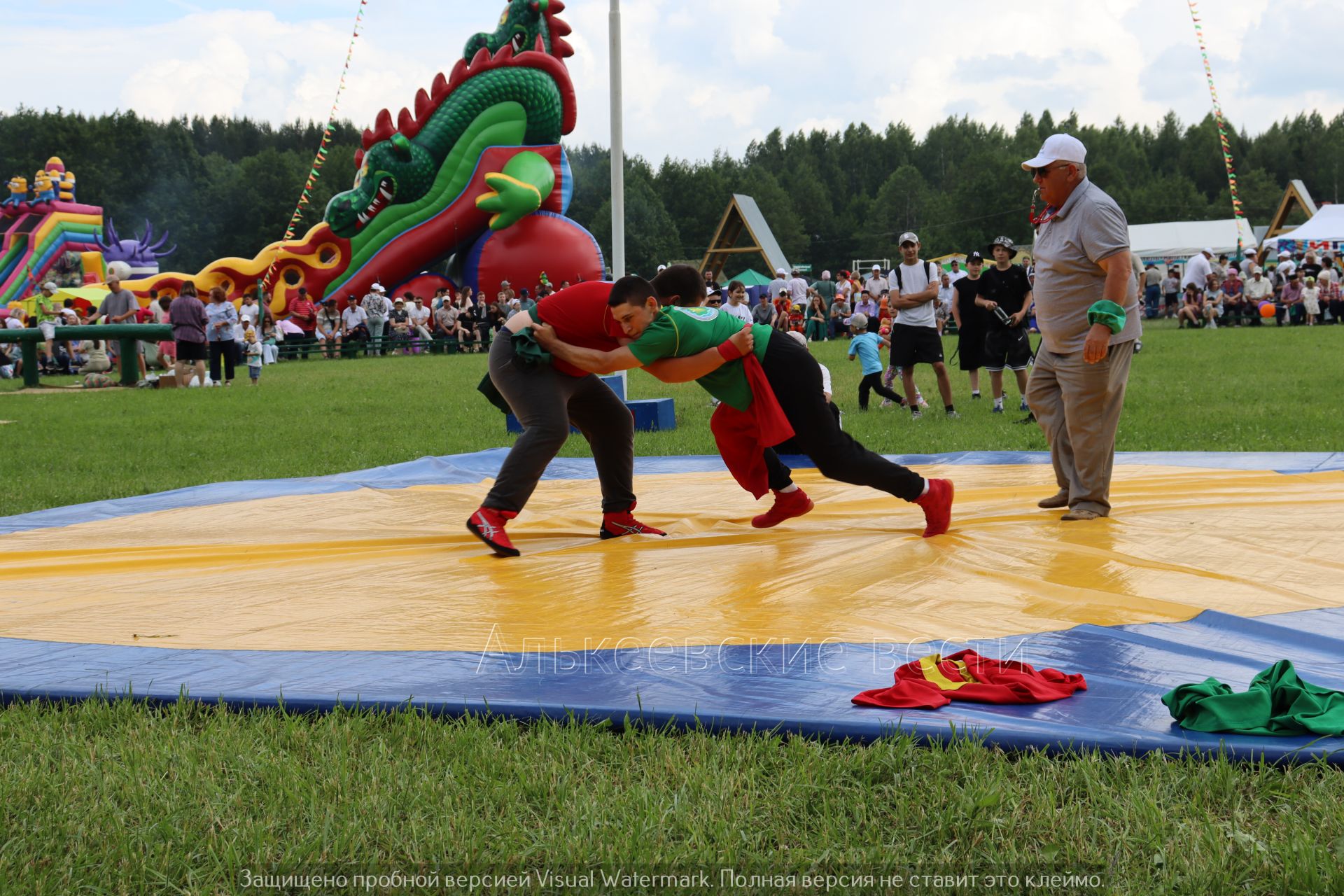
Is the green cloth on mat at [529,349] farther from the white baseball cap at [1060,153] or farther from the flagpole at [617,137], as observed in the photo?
the flagpole at [617,137]

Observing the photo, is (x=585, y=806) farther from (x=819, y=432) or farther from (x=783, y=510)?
(x=783, y=510)

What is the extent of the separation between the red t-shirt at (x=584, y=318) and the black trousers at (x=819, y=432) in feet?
2.27

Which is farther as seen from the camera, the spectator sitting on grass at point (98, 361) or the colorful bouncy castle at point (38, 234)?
the colorful bouncy castle at point (38, 234)

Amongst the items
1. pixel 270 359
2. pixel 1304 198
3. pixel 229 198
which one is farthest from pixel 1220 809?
pixel 229 198

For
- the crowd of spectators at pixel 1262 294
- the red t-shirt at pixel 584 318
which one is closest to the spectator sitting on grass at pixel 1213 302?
the crowd of spectators at pixel 1262 294

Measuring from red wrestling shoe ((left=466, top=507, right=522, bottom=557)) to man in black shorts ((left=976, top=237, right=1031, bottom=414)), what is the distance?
6619mm

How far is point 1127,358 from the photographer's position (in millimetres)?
5480

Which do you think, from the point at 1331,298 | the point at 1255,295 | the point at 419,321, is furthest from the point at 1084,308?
the point at 1255,295

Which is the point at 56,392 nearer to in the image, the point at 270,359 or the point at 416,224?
the point at 270,359

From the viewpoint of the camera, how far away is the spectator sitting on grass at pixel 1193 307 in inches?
1037

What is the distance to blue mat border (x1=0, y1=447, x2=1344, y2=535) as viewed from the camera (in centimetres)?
658

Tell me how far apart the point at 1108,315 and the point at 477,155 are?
23622 millimetres

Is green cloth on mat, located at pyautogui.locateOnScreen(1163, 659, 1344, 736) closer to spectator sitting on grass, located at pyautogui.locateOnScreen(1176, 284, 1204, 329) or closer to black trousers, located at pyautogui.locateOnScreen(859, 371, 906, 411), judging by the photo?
black trousers, located at pyautogui.locateOnScreen(859, 371, 906, 411)

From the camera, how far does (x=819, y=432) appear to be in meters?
5.21
